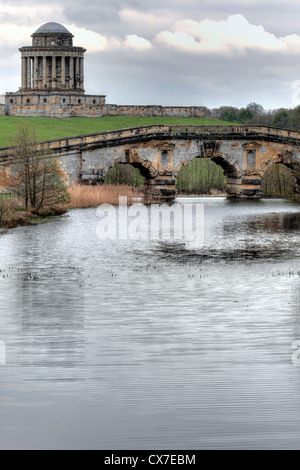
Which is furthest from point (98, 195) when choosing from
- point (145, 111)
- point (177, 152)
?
point (145, 111)

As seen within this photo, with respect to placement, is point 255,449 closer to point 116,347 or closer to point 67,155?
point 116,347

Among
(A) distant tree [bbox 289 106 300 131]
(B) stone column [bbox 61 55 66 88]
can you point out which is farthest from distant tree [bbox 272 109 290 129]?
(B) stone column [bbox 61 55 66 88]

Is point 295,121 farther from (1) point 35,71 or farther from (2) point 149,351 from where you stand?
(2) point 149,351

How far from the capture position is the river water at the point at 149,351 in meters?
11.2

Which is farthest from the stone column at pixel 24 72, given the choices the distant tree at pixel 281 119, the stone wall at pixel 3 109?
the distant tree at pixel 281 119

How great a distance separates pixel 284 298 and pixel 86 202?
4111 centimetres

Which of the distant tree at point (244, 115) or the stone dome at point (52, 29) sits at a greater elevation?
the stone dome at point (52, 29)

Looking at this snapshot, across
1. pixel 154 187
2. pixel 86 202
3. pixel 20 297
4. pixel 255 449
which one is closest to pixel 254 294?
pixel 20 297

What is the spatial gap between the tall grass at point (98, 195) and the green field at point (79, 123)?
2597 cm

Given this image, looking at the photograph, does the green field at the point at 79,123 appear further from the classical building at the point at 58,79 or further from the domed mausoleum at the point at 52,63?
the domed mausoleum at the point at 52,63

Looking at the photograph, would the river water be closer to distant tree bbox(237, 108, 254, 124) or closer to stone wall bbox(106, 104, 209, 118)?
stone wall bbox(106, 104, 209, 118)

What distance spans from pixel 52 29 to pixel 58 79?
9.44 m

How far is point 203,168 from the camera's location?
90688mm

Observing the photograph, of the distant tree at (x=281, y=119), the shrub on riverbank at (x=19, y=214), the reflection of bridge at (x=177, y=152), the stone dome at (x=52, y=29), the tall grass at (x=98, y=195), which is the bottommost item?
A: the shrub on riverbank at (x=19, y=214)
